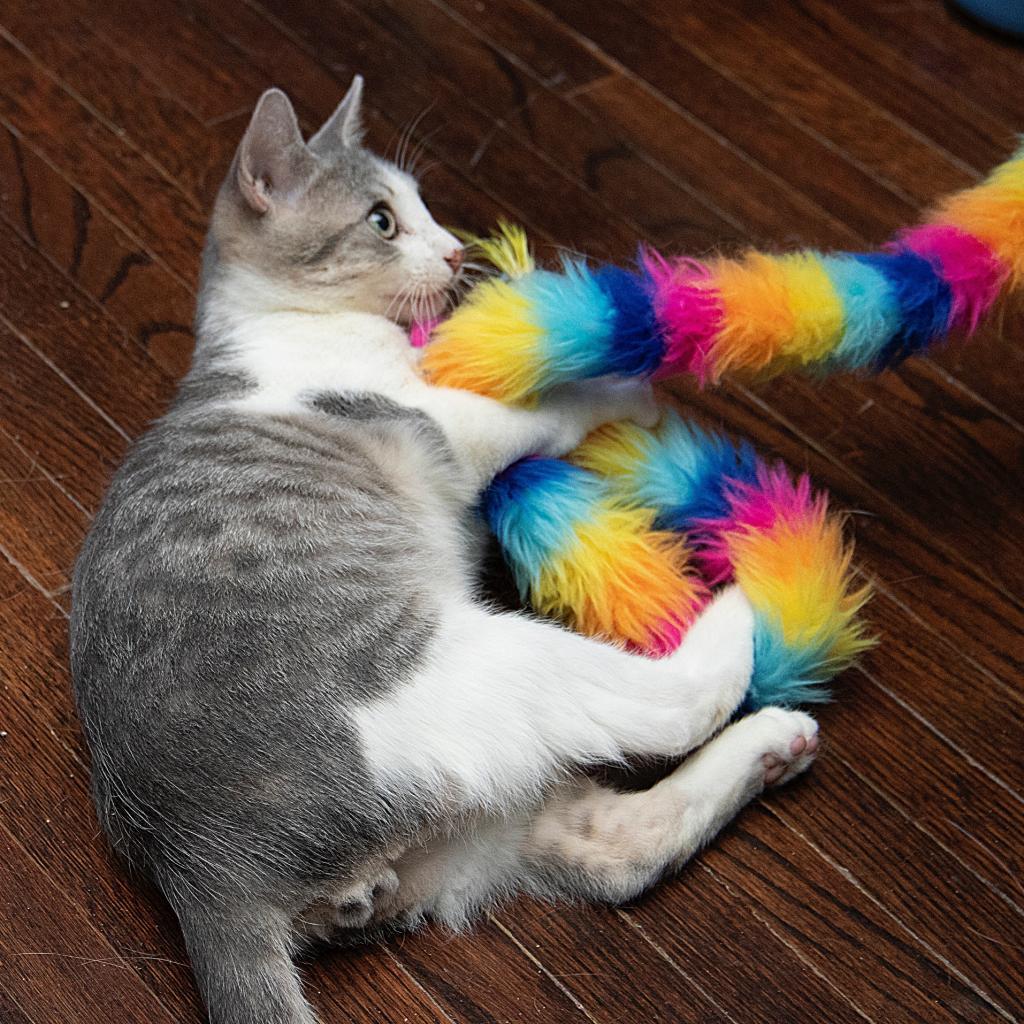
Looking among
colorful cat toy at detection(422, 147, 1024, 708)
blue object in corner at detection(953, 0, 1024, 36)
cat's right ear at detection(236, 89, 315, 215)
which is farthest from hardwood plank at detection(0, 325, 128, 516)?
blue object in corner at detection(953, 0, 1024, 36)

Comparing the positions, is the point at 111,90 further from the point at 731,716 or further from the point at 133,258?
the point at 731,716

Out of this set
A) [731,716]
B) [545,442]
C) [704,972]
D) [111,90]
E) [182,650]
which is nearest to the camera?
[182,650]

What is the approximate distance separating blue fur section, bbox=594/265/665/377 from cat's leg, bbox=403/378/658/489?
0.30 feet

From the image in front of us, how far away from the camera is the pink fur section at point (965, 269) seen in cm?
164

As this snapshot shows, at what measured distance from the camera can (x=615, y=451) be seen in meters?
1.71

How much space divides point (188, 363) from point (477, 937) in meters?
1.05

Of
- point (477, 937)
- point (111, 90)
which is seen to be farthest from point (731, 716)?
point (111, 90)

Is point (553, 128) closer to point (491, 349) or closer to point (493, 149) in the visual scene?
point (493, 149)

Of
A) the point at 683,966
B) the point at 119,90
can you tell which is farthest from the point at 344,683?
the point at 119,90

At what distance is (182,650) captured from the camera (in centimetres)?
133

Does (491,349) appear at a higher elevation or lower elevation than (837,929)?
higher

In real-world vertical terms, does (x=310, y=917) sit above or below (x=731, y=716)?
below

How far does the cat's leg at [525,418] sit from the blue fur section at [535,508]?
0.03 meters

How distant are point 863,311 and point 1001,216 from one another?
0.75 feet
